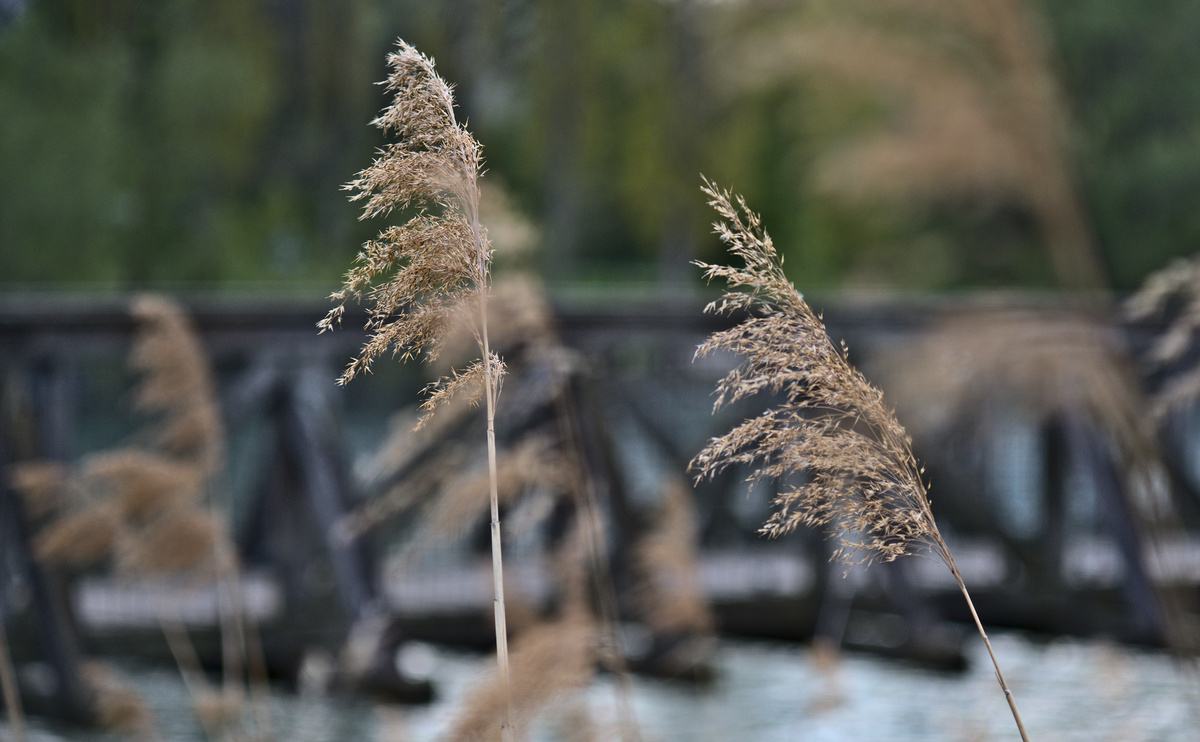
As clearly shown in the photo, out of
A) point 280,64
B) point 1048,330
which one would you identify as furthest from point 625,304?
point 280,64

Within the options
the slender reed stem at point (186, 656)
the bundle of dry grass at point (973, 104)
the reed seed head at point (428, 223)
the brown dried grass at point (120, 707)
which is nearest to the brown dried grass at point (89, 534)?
the brown dried grass at point (120, 707)

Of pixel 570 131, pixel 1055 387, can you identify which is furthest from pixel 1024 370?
pixel 570 131

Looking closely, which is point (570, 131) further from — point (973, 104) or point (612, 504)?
point (973, 104)

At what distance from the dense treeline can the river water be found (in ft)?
7.92

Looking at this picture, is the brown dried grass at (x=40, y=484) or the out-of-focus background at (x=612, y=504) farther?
the out-of-focus background at (x=612, y=504)

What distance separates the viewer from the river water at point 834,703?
4676mm

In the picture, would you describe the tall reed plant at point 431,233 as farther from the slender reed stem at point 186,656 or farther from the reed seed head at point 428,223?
the slender reed stem at point 186,656

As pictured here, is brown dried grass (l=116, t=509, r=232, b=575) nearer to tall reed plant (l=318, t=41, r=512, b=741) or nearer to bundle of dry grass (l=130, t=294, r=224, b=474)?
bundle of dry grass (l=130, t=294, r=224, b=474)

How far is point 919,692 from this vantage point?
541 cm

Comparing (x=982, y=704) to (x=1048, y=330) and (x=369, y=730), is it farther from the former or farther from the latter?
(x=369, y=730)

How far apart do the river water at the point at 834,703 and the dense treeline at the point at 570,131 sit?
95.0 inches

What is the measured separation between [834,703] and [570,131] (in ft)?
46.9

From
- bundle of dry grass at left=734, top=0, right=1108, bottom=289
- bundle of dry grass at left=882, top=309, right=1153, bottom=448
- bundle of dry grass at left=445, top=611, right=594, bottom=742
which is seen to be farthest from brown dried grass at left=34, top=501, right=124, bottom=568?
bundle of dry grass at left=734, top=0, right=1108, bottom=289

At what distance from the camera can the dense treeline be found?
10.2m
